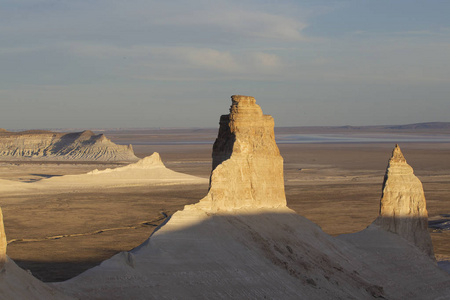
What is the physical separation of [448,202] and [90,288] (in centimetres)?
3474

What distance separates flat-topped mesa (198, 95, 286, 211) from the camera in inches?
661

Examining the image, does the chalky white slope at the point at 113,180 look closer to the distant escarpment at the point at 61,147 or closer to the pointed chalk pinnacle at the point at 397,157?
the distant escarpment at the point at 61,147

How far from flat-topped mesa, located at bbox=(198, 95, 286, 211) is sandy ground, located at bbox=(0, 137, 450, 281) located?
7.14 m

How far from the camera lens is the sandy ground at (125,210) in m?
26.2

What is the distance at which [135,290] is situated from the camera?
12.5 m

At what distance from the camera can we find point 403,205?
2073 centimetres

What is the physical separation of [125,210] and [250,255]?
26.6 metres

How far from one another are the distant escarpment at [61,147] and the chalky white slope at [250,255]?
75.1m

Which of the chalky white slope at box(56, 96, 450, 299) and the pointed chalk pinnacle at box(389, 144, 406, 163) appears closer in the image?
the chalky white slope at box(56, 96, 450, 299)

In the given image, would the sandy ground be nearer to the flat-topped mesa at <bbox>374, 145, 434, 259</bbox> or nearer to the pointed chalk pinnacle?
the flat-topped mesa at <bbox>374, 145, 434, 259</bbox>

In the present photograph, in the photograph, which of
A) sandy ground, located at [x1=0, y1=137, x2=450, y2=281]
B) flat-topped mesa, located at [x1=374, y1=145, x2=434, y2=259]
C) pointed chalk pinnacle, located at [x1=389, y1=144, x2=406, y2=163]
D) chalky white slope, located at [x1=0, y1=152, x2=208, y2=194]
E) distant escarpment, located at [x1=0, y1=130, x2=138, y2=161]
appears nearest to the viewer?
pointed chalk pinnacle, located at [x1=389, y1=144, x2=406, y2=163]

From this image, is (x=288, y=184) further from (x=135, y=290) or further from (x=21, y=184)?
(x=135, y=290)

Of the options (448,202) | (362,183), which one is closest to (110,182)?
(362,183)

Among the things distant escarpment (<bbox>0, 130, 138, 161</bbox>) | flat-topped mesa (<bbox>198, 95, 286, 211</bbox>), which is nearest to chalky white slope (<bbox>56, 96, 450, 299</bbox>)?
flat-topped mesa (<bbox>198, 95, 286, 211</bbox>)
